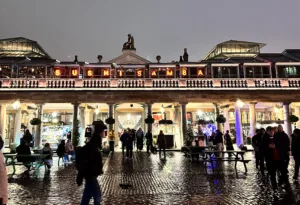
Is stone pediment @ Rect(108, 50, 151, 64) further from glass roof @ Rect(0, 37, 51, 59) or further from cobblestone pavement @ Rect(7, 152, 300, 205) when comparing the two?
cobblestone pavement @ Rect(7, 152, 300, 205)

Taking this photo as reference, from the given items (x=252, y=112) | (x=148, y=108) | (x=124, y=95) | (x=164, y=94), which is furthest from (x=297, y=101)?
(x=124, y=95)

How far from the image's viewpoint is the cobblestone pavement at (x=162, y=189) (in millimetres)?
7137

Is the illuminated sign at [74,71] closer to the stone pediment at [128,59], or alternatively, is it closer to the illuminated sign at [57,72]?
the illuminated sign at [57,72]

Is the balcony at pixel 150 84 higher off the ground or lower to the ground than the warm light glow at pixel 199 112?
higher

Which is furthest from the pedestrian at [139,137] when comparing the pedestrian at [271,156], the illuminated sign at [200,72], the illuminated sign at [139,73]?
the pedestrian at [271,156]

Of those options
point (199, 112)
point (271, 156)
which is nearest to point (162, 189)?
point (271, 156)

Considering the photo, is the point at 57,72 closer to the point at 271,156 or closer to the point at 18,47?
the point at 18,47

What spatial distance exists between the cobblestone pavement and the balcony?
1356 cm

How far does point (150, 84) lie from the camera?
24.5 metres

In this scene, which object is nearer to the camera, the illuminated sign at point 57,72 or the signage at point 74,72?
the illuminated sign at point 57,72

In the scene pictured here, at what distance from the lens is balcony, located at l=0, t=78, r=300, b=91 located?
23.8 metres

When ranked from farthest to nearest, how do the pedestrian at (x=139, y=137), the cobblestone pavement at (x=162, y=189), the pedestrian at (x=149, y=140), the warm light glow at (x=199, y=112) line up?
the warm light glow at (x=199, y=112) < the pedestrian at (x=139, y=137) < the pedestrian at (x=149, y=140) < the cobblestone pavement at (x=162, y=189)

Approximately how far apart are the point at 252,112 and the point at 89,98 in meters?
16.2

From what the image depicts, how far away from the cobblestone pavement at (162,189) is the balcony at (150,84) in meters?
13.6
